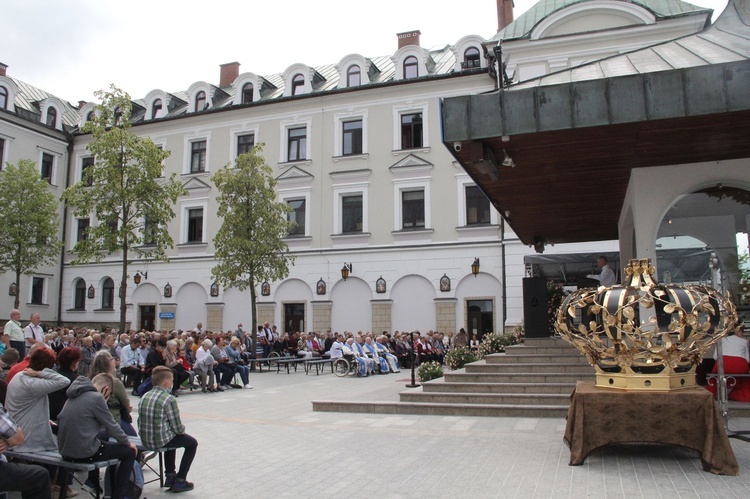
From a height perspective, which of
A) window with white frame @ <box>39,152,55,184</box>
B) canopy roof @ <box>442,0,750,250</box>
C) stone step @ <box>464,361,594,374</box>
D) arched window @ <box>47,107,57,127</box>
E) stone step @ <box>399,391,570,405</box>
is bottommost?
stone step @ <box>399,391,570,405</box>

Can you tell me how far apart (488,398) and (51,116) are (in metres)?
35.1

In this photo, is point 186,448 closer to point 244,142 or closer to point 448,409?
point 448,409

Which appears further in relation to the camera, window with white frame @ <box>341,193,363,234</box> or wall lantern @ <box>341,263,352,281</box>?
window with white frame @ <box>341,193,363,234</box>

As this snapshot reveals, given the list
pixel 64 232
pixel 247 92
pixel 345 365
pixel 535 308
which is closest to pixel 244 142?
→ pixel 247 92

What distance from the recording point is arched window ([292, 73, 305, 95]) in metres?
33.0

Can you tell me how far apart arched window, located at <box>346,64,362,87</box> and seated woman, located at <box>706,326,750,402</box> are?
82.7 feet

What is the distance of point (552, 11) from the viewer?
26531 millimetres

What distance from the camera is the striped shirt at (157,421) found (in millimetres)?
6320

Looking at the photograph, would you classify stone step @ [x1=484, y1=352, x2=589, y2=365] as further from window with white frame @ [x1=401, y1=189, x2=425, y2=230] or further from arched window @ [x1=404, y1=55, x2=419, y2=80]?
arched window @ [x1=404, y1=55, x2=419, y2=80]

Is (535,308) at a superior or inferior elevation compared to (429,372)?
superior

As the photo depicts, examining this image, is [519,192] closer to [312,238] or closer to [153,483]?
[153,483]

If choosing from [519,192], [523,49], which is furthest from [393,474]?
[523,49]

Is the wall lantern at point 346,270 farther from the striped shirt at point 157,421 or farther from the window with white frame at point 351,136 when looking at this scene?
the striped shirt at point 157,421

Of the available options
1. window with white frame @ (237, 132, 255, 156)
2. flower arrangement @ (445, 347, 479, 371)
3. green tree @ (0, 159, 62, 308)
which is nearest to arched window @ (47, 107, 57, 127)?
green tree @ (0, 159, 62, 308)
